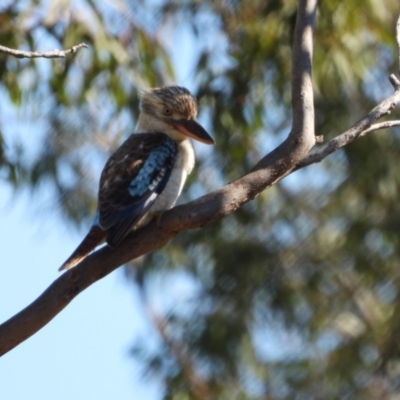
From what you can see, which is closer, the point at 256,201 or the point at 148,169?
the point at 148,169

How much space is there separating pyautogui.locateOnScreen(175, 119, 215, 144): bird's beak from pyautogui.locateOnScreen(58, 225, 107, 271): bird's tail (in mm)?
523

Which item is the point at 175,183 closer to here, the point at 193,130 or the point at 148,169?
the point at 148,169

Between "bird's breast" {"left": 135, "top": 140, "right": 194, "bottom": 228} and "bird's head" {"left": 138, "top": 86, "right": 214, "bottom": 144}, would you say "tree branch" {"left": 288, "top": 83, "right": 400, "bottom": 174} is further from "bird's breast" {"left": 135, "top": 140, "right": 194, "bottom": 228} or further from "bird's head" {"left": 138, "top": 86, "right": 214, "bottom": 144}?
"bird's head" {"left": 138, "top": 86, "right": 214, "bottom": 144}

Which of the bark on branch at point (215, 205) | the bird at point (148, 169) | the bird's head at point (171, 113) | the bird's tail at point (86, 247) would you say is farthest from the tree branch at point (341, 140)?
the bird's head at point (171, 113)

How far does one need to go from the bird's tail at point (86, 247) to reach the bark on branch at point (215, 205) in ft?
0.47

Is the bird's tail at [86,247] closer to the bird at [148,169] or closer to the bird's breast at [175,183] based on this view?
the bird at [148,169]

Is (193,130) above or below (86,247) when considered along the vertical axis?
above

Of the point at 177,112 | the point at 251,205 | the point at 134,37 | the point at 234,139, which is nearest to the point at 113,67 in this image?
the point at 134,37

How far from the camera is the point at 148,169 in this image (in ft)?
10.9

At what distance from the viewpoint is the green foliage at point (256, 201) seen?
459cm

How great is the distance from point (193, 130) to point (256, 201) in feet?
6.38

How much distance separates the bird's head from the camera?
A: 3.61 m

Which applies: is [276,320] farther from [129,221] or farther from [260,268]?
[129,221]

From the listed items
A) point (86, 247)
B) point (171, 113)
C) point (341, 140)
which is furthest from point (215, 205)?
point (171, 113)
